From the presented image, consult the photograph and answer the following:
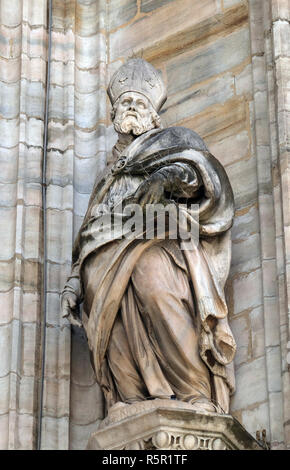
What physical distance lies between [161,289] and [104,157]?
1.24m

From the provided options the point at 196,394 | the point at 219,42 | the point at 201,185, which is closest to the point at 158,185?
the point at 201,185

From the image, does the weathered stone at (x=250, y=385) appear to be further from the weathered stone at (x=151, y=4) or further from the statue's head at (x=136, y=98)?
the weathered stone at (x=151, y=4)

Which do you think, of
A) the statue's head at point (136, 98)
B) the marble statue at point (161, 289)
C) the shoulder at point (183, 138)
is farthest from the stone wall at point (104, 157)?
the statue's head at point (136, 98)

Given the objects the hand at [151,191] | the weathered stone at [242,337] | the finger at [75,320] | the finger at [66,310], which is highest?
the hand at [151,191]

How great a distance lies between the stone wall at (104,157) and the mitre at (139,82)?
1.42 ft

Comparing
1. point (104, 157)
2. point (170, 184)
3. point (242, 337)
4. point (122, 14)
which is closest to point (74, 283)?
point (170, 184)

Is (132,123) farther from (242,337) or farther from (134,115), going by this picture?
(242,337)

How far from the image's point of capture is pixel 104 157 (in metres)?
7.71

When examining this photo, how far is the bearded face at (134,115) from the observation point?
23.4 feet

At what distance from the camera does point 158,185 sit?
669cm

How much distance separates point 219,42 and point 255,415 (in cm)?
189

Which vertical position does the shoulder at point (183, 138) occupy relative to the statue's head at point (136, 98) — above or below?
below

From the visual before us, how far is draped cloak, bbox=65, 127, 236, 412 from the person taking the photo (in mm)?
6633

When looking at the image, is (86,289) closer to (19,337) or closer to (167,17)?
(19,337)
